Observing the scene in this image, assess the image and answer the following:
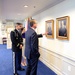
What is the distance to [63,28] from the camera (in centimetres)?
344

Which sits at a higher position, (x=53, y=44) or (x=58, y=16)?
(x=58, y=16)

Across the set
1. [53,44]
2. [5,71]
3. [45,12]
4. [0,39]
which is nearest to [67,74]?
[53,44]

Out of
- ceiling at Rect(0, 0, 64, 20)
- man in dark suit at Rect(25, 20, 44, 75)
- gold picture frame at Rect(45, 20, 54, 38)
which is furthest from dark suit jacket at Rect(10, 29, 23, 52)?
gold picture frame at Rect(45, 20, 54, 38)

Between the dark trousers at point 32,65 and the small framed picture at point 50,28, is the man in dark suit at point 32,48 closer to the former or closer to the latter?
the dark trousers at point 32,65

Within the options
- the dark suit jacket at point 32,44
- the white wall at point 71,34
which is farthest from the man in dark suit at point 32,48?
the white wall at point 71,34

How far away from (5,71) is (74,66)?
232 cm

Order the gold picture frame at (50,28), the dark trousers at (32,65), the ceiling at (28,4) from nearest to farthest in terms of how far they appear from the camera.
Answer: the dark trousers at (32,65) < the ceiling at (28,4) < the gold picture frame at (50,28)

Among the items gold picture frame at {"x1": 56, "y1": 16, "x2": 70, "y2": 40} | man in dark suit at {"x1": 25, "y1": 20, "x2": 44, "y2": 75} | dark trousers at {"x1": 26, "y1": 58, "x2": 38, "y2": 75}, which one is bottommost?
dark trousers at {"x1": 26, "y1": 58, "x2": 38, "y2": 75}

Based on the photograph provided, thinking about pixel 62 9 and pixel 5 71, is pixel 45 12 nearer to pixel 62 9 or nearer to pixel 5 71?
pixel 62 9

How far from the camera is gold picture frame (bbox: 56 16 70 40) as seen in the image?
323 cm

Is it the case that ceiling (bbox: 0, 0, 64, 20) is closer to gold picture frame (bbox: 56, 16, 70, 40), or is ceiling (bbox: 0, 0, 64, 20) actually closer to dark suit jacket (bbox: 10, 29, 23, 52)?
gold picture frame (bbox: 56, 16, 70, 40)

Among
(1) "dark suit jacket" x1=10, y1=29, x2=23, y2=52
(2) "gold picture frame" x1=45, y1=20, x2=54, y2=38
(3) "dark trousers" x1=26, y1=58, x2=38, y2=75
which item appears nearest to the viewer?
(3) "dark trousers" x1=26, y1=58, x2=38, y2=75

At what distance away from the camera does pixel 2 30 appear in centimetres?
1216

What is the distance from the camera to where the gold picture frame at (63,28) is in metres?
3.23
